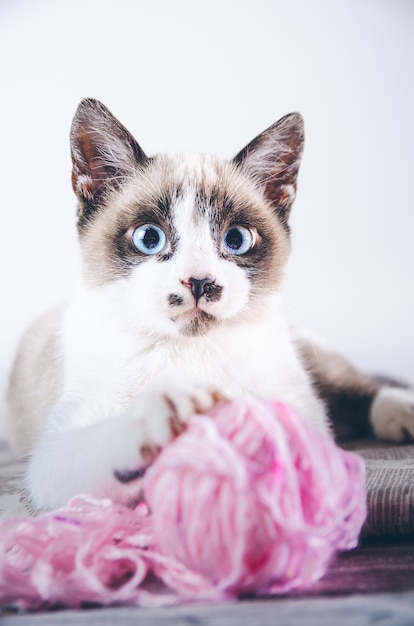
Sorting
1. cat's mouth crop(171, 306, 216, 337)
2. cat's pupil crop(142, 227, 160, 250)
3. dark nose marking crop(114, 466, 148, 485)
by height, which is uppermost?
cat's pupil crop(142, 227, 160, 250)

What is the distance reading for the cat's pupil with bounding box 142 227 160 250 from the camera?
1.05m

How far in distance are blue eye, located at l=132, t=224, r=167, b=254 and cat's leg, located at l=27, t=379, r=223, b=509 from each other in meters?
0.34

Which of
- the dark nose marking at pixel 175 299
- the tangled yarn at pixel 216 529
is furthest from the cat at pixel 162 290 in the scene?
the tangled yarn at pixel 216 529

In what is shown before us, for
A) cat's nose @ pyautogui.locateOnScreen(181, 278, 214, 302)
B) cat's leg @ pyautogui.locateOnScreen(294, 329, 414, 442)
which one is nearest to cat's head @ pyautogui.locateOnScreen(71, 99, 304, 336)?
cat's nose @ pyautogui.locateOnScreen(181, 278, 214, 302)

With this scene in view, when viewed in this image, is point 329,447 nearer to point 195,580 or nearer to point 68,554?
point 195,580

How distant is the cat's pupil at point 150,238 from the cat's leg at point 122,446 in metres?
0.34

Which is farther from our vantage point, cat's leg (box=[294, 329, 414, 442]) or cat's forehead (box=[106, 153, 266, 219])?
cat's leg (box=[294, 329, 414, 442])

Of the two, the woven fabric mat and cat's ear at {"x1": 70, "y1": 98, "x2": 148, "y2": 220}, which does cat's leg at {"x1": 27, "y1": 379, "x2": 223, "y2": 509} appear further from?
cat's ear at {"x1": 70, "y1": 98, "x2": 148, "y2": 220}

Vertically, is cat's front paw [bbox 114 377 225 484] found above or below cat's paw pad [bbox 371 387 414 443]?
above

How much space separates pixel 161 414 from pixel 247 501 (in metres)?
0.14

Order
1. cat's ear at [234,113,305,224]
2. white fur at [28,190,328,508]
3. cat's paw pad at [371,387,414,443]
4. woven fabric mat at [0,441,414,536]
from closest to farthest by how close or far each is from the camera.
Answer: woven fabric mat at [0,441,414,536]
white fur at [28,190,328,508]
cat's ear at [234,113,305,224]
cat's paw pad at [371,387,414,443]

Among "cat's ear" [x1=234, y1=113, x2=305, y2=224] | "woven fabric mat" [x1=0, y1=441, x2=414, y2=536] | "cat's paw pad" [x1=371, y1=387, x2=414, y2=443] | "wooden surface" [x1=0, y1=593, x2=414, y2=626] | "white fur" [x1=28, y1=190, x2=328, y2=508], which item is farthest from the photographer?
"cat's paw pad" [x1=371, y1=387, x2=414, y2=443]

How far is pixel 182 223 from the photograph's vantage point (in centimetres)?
104

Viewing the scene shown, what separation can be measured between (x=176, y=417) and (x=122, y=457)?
95 millimetres
